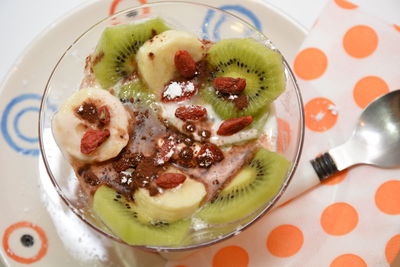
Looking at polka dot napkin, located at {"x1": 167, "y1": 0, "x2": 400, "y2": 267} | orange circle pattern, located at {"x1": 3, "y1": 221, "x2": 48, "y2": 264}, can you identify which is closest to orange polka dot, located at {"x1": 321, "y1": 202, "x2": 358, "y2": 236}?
polka dot napkin, located at {"x1": 167, "y1": 0, "x2": 400, "y2": 267}

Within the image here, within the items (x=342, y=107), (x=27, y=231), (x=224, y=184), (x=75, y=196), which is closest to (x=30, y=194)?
(x=27, y=231)

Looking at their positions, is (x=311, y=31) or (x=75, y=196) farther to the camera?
(x=311, y=31)

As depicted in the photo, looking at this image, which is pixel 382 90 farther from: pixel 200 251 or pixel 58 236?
pixel 58 236

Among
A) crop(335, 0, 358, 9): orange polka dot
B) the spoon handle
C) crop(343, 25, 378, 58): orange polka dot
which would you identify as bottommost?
the spoon handle

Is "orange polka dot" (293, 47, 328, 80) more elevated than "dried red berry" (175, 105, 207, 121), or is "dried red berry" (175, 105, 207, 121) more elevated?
"orange polka dot" (293, 47, 328, 80)

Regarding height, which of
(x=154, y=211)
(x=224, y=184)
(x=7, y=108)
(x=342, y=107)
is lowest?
(x=7, y=108)

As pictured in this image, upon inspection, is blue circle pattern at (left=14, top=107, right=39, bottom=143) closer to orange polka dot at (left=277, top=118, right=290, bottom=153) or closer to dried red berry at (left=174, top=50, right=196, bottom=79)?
dried red berry at (left=174, top=50, right=196, bottom=79)
